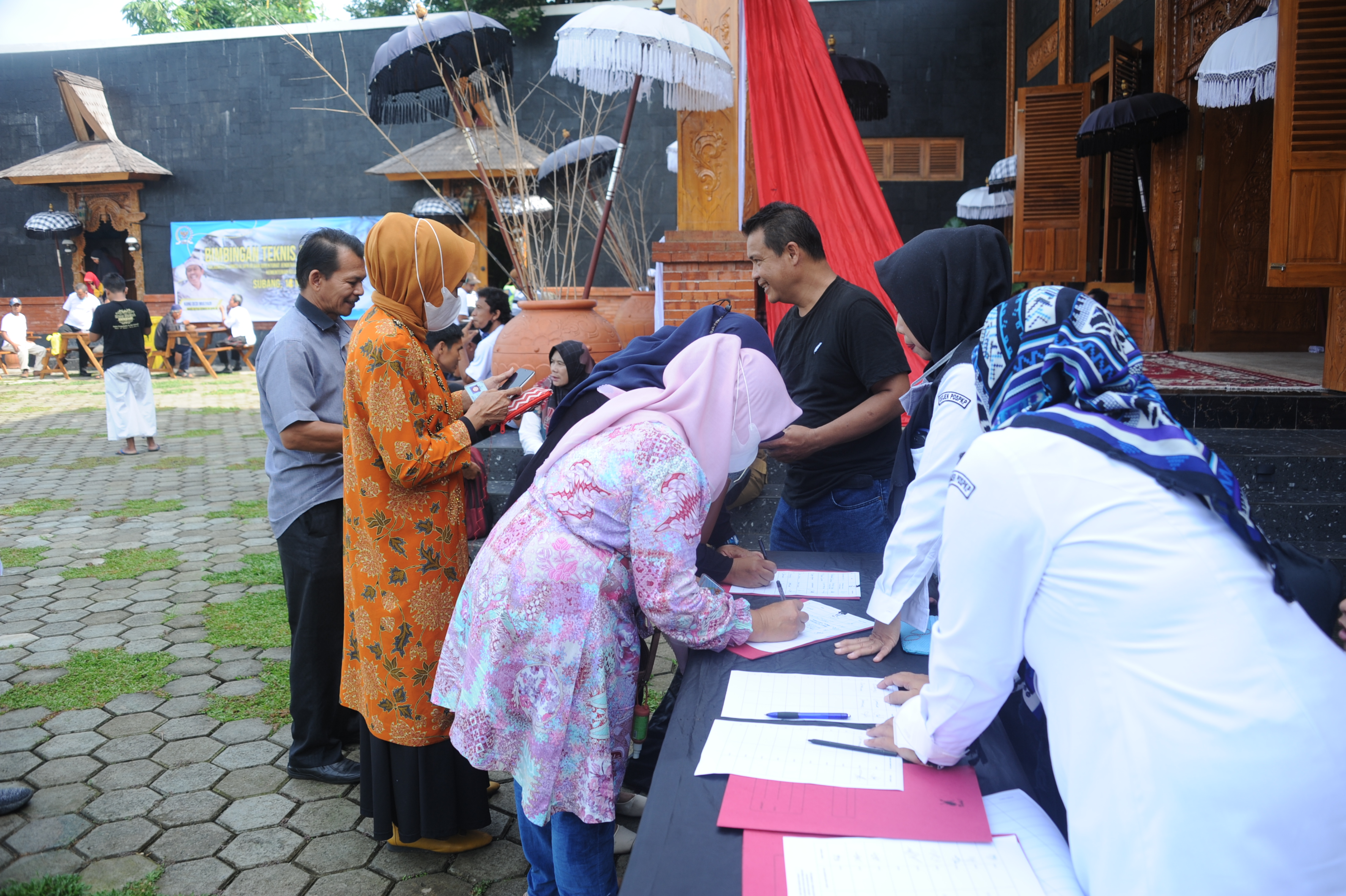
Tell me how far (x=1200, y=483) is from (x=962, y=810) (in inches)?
19.4

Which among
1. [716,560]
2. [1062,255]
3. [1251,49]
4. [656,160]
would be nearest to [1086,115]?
[1062,255]

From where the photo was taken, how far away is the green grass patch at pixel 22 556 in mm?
4871

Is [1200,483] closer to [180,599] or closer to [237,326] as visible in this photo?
[180,599]

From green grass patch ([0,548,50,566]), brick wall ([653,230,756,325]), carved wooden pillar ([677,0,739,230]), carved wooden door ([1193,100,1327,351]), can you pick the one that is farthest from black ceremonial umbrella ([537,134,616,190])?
carved wooden door ([1193,100,1327,351])

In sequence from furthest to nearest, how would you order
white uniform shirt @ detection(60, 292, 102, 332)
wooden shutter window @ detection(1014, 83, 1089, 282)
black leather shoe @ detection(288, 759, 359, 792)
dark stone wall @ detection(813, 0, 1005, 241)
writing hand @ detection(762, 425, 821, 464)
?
white uniform shirt @ detection(60, 292, 102, 332) < dark stone wall @ detection(813, 0, 1005, 241) < wooden shutter window @ detection(1014, 83, 1089, 282) < black leather shoe @ detection(288, 759, 359, 792) < writing hand @ detection(762, 425, 821, 464)

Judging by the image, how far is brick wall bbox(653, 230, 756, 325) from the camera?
5188mm

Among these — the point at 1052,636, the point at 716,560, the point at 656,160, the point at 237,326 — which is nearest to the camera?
the point at 1052,636

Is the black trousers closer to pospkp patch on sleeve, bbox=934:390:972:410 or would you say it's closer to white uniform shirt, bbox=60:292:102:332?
pospkp patch on sleeve, bbox=934:390:972:410

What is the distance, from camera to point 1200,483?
956 mm

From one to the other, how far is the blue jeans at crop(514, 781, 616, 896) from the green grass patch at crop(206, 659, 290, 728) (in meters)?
1.66

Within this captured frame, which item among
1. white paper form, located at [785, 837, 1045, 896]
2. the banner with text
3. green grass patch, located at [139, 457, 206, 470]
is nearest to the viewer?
white paper form, located at [785, 837, 1045, 896]

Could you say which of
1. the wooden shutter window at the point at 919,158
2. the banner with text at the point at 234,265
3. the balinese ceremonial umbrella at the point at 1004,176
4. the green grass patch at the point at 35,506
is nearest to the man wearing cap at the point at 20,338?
the banner with text at the point at 234,265

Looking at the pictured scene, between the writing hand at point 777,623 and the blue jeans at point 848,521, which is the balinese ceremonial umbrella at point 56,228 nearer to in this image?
the blue jeans at point 848,521

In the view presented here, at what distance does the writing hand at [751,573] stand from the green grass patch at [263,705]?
1850mm
